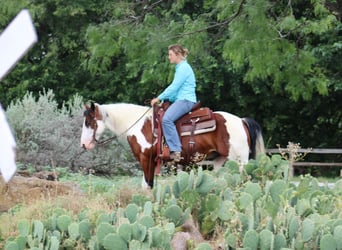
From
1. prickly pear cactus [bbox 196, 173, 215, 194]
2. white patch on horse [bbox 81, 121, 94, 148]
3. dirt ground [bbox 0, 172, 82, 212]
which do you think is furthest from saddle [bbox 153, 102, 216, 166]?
prickly pear cactus [bbox 196, 173, 215, 194]

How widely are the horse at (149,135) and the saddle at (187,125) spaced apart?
0.08 metres

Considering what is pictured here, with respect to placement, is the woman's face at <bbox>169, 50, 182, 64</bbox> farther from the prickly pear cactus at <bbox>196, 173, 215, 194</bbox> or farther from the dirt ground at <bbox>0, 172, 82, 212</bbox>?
the prickly pear cactus at <bbox>196, 173, 215, 194</bbox>

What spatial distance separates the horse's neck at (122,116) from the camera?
11.9m

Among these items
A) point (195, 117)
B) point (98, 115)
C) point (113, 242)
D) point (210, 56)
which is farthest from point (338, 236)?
point (210, 56)

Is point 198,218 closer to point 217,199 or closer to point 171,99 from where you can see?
point 217,199

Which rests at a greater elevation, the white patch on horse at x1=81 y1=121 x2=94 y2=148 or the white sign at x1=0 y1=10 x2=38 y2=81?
the white sign at x1=0 y1=10 x2=38 y2=81

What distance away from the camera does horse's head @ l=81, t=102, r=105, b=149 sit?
12.0 m

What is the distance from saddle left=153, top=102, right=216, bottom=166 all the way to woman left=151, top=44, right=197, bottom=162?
0.11 metres

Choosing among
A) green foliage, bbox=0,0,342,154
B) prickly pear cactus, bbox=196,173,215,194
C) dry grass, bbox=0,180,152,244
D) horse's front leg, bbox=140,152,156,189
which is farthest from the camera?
green foliage, bbox=0,0,342,154

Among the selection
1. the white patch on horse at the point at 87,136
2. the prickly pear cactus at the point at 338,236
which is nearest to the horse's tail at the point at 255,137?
the white patch on horse at the point at 87,136

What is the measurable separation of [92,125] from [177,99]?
145 cm

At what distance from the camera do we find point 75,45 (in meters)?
24.4

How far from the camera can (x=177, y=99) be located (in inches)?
453

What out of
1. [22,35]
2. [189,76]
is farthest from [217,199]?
[189,76]
